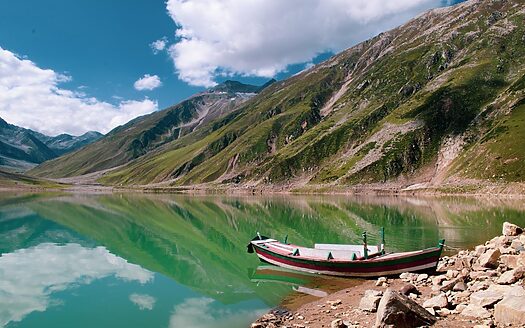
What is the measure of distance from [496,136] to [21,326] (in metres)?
Result: 163

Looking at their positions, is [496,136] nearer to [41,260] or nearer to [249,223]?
[249,223]

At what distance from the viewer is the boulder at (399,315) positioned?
17891 mm

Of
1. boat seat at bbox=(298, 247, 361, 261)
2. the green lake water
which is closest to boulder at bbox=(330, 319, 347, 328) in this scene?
the green lake water

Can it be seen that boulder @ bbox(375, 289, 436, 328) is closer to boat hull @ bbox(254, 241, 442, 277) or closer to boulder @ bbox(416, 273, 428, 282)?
boulder @ bbox(416, 273, 428, 282)

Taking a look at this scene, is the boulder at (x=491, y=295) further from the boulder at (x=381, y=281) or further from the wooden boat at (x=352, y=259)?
the wooden boat at (x=352, y=259)

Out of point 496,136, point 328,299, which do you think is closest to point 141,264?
point 328,299

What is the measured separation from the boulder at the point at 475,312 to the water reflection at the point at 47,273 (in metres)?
28.6

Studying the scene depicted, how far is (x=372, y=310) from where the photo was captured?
2277 centimetres

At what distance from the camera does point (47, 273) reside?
4331 centimetres

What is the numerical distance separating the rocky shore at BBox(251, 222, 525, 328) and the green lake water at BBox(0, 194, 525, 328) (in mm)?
3578

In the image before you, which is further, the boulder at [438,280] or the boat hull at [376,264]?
the boat hull at [376,264]

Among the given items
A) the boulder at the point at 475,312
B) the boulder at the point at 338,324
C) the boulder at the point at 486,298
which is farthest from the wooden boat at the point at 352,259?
the boulder at the point at 338,324

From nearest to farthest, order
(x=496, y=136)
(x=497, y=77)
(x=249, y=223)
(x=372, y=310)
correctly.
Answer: (x=372, y=310), (x=249, y=223), (x=496, y=136), (x=497, y=77)

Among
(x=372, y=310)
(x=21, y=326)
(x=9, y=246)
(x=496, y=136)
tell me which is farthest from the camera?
(x=496, y=136)
